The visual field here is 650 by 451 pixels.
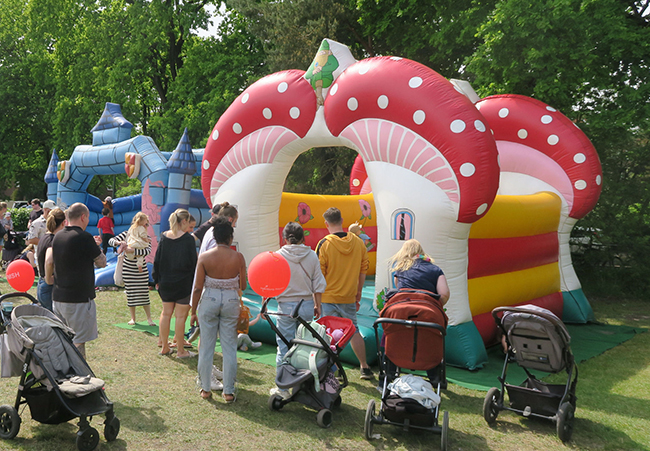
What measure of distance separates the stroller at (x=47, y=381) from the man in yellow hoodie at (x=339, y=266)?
2103 millimetres

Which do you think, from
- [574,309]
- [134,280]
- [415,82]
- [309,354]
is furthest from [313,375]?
[574,309]

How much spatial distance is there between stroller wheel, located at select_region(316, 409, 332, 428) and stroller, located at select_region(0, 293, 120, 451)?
1351 mm

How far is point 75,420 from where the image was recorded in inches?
142

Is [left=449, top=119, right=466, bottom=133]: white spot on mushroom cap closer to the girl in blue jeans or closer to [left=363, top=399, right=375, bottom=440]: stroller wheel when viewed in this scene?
the girl in blue jeans

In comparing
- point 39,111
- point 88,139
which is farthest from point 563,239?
point 39,111

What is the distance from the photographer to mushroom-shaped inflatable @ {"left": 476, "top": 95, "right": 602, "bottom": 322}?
7512mm

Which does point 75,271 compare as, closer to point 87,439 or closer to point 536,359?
point 87,439

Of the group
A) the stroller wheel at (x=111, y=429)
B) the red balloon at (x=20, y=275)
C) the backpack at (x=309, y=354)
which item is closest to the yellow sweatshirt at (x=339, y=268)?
the backpack at (x=309, y=354)

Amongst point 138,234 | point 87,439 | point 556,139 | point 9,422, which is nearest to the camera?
point 87,439

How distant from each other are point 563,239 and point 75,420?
681 cm

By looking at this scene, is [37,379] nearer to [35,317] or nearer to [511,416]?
[35,317]

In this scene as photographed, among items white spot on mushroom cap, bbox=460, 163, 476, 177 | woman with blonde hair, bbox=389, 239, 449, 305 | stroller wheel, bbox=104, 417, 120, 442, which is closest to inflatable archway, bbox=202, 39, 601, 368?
white spot on mushroom cap, bbox=460, 163, 476, 177

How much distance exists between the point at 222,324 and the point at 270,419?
801 millimetres

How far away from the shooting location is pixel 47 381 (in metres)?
3.27
